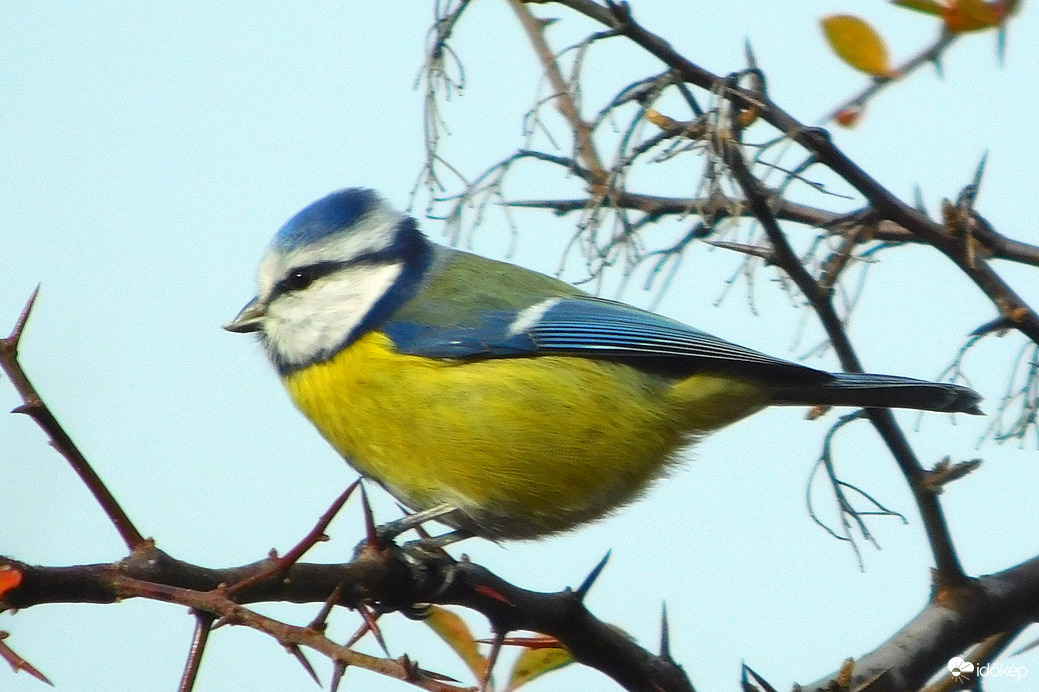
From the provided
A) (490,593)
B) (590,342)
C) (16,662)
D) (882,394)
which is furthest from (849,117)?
(16,662)

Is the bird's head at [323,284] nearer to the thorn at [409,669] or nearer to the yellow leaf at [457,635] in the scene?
the yellow leaf at [457,635]

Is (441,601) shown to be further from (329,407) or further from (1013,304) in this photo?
(329,407)

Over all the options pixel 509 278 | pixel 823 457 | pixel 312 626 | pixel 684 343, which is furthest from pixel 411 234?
A: pixel 312 626

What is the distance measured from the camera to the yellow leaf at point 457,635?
2.19 meters

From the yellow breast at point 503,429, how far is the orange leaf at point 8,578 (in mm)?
1885

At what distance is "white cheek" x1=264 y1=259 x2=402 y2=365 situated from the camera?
138 inches

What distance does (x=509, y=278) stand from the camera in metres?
3.88

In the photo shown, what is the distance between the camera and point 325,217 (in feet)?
12.2

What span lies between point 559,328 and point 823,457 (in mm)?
1081

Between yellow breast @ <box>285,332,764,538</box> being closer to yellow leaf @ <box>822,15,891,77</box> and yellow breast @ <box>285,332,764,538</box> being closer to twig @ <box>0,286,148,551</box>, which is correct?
yellow leaf @ <box>822,15,891,77</box>

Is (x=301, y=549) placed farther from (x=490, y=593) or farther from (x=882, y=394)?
A: (x=882, y=394)

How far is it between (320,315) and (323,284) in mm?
130

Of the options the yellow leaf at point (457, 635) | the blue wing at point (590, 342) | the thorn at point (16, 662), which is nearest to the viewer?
the thorn at point (16, 662)

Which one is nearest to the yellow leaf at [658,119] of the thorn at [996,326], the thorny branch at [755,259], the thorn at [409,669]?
the thorny branch at [755,259]
